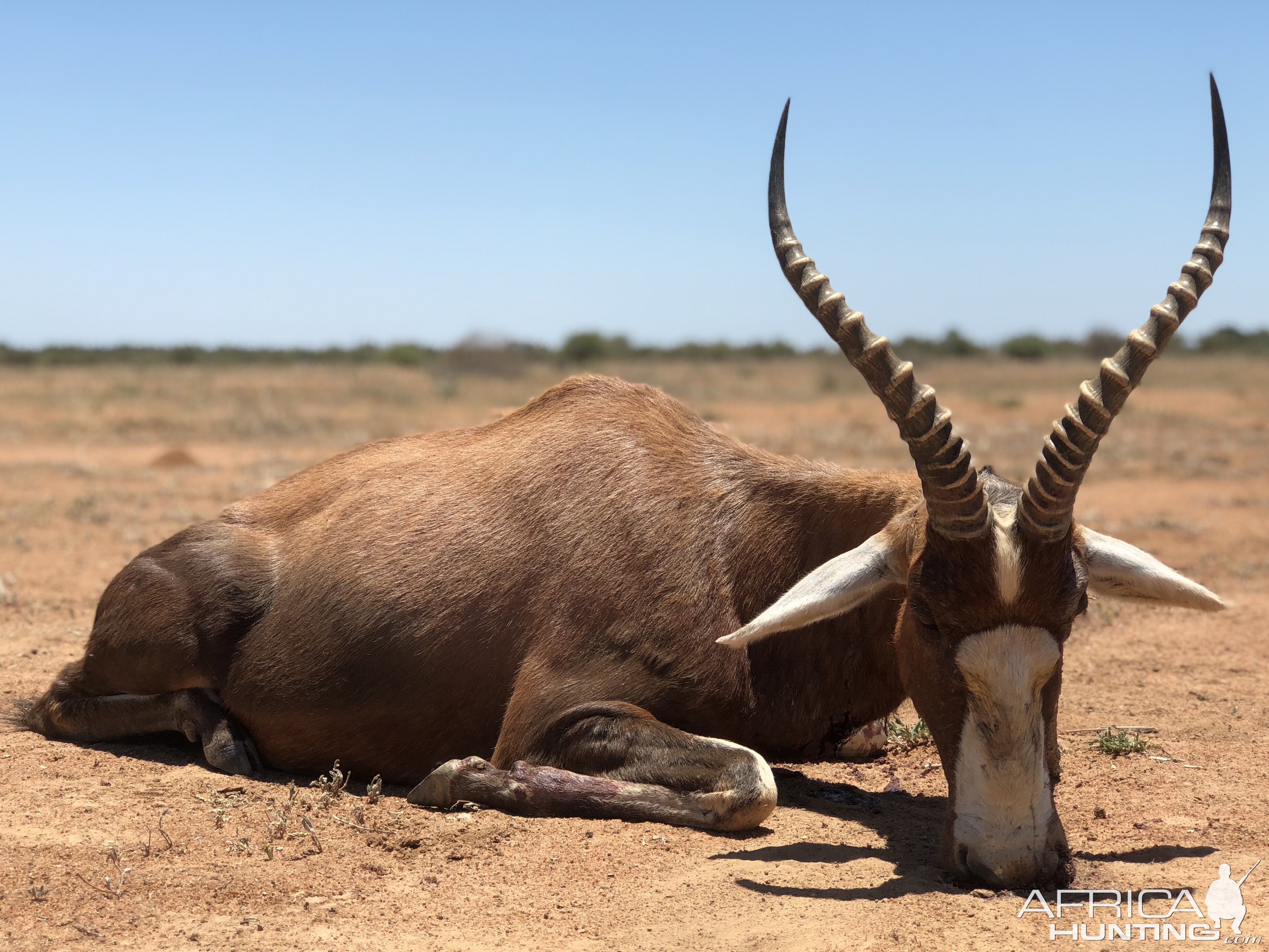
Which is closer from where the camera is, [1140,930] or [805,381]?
[1140,930]

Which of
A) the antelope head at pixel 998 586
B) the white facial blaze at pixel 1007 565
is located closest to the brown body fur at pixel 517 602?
the antelope head at pixel 998 586

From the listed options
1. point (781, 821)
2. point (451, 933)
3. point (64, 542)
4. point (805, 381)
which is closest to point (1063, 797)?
point (781, 821)

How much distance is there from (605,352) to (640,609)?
7357 cm

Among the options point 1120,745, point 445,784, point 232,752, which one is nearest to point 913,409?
point 445,784

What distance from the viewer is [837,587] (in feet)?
16.0

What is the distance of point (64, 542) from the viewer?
12477mm

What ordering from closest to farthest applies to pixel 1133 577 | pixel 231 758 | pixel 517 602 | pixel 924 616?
pixel 924 616
pixel 1133 577
pixel 517 602
pixel 231 758

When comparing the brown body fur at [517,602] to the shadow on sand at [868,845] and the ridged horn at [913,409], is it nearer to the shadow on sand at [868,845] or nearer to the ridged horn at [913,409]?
the shadow on sand at [868,845]

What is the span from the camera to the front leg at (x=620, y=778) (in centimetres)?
495

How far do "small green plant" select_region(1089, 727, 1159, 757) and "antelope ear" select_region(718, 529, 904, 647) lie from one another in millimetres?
2004

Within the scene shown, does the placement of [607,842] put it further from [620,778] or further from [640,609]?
[640,609]

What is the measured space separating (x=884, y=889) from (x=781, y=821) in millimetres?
849

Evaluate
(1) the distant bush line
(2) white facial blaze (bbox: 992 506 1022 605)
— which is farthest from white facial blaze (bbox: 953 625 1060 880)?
(1) the distant bush line

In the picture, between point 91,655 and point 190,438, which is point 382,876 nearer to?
point 91,655
